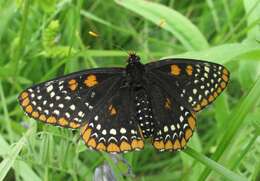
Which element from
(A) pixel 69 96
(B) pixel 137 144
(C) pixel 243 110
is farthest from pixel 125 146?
(C) pixel 243 110

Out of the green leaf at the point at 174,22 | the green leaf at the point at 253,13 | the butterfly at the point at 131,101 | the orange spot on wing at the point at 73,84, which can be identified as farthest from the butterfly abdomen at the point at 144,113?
the green leaf at the point at 253,13

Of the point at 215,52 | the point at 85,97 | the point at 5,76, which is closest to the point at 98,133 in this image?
the point at 85,97

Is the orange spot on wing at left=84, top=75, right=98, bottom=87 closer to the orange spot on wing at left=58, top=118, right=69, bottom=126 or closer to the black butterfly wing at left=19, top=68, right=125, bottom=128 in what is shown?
the black butterfly wing at left=19, top=68, right=125, bottom=128

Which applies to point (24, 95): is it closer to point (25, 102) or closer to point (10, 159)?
point (25, 102)

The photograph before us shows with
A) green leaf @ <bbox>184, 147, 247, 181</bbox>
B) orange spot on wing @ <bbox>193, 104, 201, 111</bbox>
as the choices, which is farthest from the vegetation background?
orange spot on wing @ <bbox>193, 104, 201, 111</bbox>

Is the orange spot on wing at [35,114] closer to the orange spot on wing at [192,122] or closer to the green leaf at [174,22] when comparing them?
the orange spot on wing at [192,122]

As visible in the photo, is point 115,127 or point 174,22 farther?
point 174,22
